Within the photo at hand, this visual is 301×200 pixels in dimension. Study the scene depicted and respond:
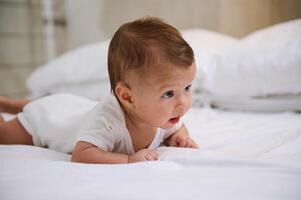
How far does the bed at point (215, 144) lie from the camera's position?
497 mm

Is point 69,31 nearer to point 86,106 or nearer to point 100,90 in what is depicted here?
point 100,90

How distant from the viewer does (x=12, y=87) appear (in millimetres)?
2061

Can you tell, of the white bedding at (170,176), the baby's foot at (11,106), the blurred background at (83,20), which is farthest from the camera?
the blurred background at (83,20)

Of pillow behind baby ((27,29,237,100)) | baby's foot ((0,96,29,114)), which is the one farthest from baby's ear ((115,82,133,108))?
pillow behind baby ((27,29,237,100))

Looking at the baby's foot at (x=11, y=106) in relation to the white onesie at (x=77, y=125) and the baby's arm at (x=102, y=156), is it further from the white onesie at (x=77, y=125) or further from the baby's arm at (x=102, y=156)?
the baby's arm at (x=102, y=156)

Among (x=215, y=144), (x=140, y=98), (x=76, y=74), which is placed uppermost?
(x=140, y=98)

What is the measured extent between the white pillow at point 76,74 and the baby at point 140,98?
0.62 metres

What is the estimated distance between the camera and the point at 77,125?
86cm

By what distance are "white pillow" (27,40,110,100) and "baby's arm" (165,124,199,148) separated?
60 centimetres

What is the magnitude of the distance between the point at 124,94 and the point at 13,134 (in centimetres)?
39

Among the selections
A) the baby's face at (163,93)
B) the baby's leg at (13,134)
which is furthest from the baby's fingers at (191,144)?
the baby's leg at (13,134)

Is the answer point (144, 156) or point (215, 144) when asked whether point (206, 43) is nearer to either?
point (215, 144)

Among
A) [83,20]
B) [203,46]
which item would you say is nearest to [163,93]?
[203,46]

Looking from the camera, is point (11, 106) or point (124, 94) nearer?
point (124, 94)
